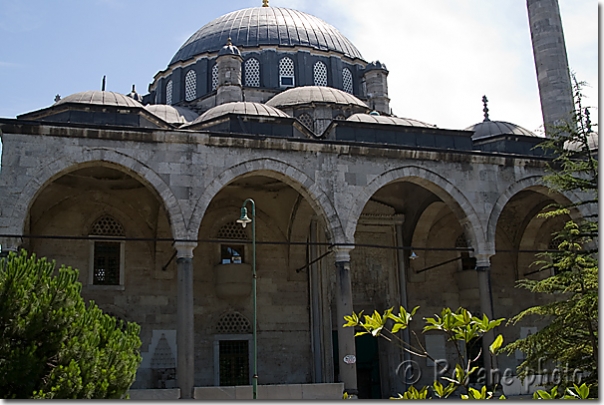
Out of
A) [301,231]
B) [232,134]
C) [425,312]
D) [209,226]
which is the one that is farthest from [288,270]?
[232,134]

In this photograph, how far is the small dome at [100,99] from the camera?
47.6ft

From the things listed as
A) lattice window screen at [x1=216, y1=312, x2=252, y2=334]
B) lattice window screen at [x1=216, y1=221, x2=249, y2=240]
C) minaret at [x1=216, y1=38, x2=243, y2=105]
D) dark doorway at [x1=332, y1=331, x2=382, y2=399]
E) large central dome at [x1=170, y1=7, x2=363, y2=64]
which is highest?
large central dome at [x1=170, y1=7, x2=363, y2=64]

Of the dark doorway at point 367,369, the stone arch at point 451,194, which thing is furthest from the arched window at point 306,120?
the dark doorway at point 367,369

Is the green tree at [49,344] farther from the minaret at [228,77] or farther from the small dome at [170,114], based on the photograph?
the minaret at [228,77]

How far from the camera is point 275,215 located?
17156mm

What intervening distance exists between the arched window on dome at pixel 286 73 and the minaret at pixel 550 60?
266 inches

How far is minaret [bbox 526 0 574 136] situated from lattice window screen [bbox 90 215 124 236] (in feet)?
35.3

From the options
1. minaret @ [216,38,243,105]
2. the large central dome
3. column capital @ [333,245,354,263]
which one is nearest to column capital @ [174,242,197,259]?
column capital @ [333,245,354,263]

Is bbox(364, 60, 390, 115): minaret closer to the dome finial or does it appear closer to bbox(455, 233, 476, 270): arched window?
the dome finial

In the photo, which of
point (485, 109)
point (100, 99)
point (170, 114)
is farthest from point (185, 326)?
point (485, 109)

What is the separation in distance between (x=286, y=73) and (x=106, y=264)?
8.17m

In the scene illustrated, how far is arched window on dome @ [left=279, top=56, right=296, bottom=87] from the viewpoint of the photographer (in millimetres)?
20516

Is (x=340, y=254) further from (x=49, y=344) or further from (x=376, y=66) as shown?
(x=376, y=66)

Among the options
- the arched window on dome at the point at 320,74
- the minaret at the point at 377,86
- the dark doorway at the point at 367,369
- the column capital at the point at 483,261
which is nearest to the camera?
the column capital at the point at 483,261
